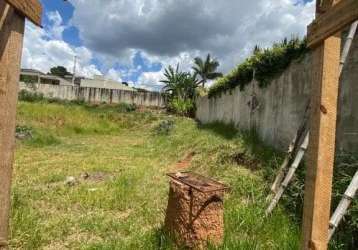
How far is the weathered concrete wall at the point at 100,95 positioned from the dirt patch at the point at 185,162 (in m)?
17.2

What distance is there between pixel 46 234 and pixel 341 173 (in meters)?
2.74

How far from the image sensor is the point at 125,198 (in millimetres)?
4508

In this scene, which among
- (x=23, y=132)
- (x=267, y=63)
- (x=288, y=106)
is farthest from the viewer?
(x=23, y=132)

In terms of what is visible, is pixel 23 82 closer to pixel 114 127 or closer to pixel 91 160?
pixel 114 127

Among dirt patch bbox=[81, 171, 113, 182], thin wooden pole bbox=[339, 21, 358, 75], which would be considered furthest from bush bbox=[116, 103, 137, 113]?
thin wooden pole bbox=[339, 21, 358, 75]

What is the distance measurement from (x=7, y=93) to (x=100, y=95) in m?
23.1

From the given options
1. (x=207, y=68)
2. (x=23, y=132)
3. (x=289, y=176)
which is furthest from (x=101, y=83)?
(x=289, y=176)

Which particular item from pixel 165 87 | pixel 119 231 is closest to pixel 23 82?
pixel 165 87

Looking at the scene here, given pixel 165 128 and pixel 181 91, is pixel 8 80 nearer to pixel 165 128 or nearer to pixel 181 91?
pixel 165 128

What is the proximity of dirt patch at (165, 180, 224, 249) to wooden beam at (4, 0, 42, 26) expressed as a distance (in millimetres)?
1676

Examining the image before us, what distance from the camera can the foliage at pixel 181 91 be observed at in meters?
21.3

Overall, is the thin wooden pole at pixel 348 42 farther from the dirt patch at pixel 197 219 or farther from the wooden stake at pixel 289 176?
the dirt patch at pixel 197 219

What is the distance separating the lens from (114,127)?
1784 centimetres

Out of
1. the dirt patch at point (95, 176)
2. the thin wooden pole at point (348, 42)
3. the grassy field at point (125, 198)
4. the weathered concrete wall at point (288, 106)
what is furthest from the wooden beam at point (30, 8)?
the dirt patch at point (95, 176)
